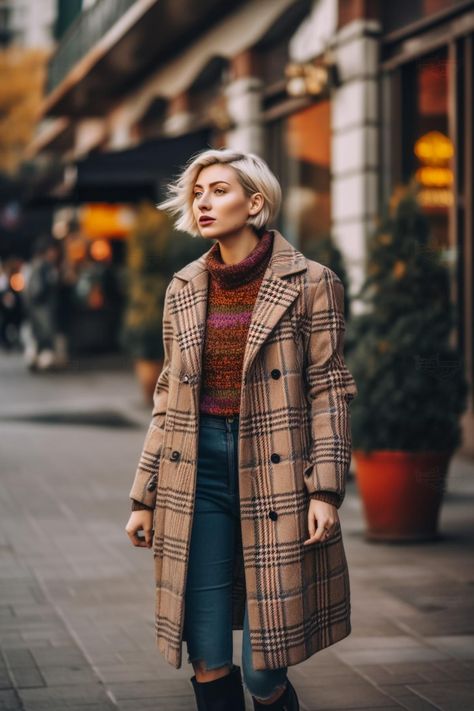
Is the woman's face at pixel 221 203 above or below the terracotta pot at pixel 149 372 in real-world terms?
above

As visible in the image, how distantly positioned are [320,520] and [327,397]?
1.11 feet

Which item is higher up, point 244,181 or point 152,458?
point 244,181

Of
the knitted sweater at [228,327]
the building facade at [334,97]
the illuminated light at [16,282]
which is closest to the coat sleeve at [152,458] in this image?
the knitted sweater at [228,327]

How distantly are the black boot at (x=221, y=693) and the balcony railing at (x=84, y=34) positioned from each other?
17.4m

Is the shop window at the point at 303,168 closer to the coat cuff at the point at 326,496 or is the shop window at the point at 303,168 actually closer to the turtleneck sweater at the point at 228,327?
the turtleneck sweater at the point at 228,327

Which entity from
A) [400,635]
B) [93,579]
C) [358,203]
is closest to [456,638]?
[400,635]

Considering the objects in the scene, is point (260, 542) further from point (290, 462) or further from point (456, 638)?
point (456, 638)

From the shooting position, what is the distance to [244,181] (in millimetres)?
3922

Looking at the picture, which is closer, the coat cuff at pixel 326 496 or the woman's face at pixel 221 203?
the coat cuff at pixel 326 496

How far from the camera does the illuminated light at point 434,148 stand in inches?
470

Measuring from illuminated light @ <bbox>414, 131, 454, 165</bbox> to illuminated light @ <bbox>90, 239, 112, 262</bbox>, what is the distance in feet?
50.6

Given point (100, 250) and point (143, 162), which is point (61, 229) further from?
point (143, 162)

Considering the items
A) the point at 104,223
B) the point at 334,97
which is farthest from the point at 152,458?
the point at 104,223

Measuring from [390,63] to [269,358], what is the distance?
9458 millimetres
